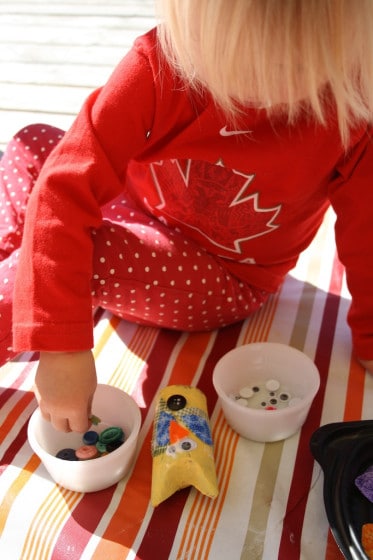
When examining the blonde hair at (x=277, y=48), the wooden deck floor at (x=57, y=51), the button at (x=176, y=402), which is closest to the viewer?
the blonde hair at (x=277, y=48)

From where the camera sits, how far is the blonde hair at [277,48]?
65 centimetres

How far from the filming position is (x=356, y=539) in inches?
28.9

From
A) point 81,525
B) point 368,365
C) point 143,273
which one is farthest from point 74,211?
point 368,365

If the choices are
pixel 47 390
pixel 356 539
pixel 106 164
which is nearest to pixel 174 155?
pixel 106 164

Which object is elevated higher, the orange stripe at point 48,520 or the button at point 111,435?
the button at point 111,435

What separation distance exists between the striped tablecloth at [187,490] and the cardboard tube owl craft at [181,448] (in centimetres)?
3

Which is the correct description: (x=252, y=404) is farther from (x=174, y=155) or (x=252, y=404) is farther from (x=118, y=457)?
(x=174, y=155)

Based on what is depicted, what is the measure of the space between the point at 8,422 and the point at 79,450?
0.14 meters

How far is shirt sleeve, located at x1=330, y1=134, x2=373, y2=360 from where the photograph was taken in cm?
93

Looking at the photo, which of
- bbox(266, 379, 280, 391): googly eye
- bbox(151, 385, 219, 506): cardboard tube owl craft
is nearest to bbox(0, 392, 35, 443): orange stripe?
bbox(151, 385, 219, 506): cardboard tube owl craft

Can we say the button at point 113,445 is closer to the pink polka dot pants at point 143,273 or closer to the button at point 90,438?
the button at point 90,438

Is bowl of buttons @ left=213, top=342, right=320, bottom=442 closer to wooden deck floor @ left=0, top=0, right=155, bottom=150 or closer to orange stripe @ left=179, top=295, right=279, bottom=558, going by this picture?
orange stripe @ left=179, top=295, right=279, bottom=558

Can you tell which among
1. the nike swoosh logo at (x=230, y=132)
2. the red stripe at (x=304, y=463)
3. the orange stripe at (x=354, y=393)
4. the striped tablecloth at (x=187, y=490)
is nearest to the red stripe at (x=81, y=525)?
the striped tablecloth at (x=187, y=490)

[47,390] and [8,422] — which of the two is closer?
[47,390]
